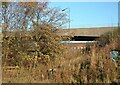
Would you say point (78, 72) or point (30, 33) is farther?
point (30, 33)

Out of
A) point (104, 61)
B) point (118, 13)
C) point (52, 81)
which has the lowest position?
point (52, 81)

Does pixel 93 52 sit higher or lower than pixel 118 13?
lower

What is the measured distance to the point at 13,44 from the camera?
12500 millimetres

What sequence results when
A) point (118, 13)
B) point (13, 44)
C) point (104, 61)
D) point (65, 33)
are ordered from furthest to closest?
1. point (65, 33)
2. point (13, 44)
3. point (118, 13)
4. point (104, 61)

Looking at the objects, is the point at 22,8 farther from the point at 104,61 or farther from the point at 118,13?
the point at 104,61

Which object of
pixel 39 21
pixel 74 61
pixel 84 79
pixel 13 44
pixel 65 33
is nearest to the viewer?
pixel 84 79

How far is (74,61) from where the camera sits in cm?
893

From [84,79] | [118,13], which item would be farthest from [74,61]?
[118,13]

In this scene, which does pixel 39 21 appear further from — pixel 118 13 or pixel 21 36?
pixel 118 13

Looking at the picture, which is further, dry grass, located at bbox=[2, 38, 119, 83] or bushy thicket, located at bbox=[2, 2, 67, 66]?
bushy thicket, located at bbox=[2, 2, 67, 66]

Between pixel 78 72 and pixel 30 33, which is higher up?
pixel 30 33

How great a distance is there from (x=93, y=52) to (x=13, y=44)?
4.85 meters

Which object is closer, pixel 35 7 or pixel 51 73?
pixel 51 73

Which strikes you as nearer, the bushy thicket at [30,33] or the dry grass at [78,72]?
the dry grass at [78,72]
